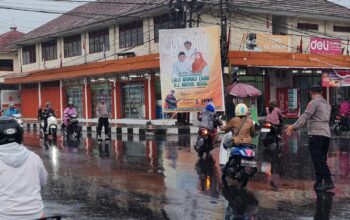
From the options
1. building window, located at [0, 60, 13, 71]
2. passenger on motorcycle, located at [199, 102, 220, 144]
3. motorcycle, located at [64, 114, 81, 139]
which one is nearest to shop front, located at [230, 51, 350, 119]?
motorcycle, located at [64, 114, 81, 139]

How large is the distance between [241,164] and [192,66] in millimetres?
13068

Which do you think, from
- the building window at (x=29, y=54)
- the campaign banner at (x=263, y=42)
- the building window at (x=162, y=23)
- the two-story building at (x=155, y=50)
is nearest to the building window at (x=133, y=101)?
the two-story building at (x=155, y=50)

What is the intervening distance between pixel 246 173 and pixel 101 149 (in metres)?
7.75

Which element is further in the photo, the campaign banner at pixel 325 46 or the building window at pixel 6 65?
the building window at pixel 6 65

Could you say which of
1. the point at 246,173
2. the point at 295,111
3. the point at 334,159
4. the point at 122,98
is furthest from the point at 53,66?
the point at 246,173

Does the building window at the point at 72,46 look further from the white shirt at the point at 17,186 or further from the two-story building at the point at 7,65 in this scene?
the white shirt at the point at 17,186

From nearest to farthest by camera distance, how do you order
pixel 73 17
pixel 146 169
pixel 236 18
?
1. pixel 146 169
2. pixel 236 18
3. pixel 73 17

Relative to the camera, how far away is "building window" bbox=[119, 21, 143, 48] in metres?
28.0

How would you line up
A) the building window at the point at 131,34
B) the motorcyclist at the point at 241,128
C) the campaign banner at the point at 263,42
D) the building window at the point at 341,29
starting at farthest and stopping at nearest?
the building window at the point at 341,29, the building window at the point at 131,34, the campaign banner at the point at 263,42, the motorcyclist at the point at 241,128

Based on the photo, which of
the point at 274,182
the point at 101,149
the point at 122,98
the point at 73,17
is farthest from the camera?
the point at 73,17

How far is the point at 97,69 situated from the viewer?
28.7 meters

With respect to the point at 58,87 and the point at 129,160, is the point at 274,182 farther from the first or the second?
the point at 58,87

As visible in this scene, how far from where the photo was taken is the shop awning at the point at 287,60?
78.7ft

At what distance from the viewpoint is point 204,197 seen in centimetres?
790
